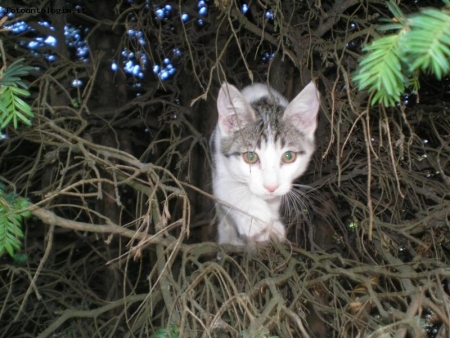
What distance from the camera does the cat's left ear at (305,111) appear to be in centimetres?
224

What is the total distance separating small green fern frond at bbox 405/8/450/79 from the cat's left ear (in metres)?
1.37

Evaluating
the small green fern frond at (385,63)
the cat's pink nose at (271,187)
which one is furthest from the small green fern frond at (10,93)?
the cat's pink nose at (271,187)

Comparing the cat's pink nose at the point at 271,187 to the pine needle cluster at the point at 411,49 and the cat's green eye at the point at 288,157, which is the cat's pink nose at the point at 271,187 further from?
the pine needle cluster at the point at 411,49

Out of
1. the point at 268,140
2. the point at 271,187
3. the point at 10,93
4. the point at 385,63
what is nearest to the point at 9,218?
the point at 10,93

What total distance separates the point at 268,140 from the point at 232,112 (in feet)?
0.68

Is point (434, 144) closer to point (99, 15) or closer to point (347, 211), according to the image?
point (347, 211)

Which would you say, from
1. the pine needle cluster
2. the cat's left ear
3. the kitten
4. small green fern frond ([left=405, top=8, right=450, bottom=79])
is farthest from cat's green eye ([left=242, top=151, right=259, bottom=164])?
small green fern frond ([left=405, top=8, right=450, bottom=79])

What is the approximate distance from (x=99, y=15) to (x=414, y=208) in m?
1.91

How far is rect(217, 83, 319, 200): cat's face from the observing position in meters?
2.25

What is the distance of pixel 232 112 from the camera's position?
237cm

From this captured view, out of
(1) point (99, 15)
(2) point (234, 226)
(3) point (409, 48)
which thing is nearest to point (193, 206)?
(2) point (234, 226)

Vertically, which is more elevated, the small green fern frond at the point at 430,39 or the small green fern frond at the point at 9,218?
the small green fern frond at the point at 430,39

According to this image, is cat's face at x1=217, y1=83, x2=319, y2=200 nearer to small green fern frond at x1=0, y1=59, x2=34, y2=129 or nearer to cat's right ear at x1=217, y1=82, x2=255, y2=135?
cat's right ear at x1=217, y1=82, x2=255, y2=135

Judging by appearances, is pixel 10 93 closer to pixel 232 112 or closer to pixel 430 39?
pixel 430 39
